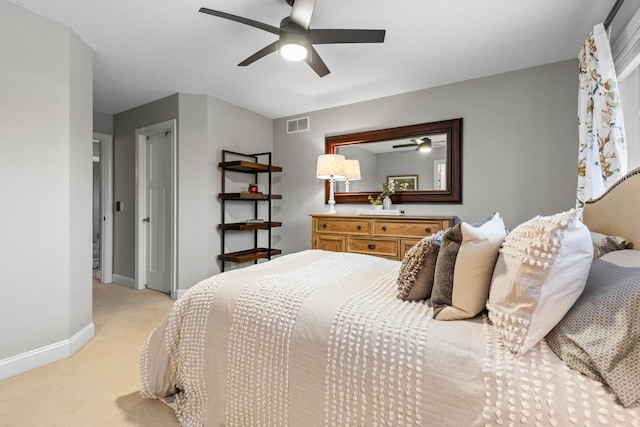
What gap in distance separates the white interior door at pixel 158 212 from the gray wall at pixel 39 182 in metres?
1.33

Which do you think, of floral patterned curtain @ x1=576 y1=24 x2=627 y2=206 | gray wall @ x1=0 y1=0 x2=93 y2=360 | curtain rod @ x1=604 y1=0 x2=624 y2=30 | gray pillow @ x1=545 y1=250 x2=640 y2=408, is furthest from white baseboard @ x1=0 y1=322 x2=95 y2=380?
curtain rod @ x1=604 y1=0 x2=624 y2=30

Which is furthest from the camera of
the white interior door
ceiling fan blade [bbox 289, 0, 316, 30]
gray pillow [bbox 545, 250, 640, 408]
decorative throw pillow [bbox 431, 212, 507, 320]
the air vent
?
the air vent

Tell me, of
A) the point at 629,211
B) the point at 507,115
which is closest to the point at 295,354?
the point at 629,211

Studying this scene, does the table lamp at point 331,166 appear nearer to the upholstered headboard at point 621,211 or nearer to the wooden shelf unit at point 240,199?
the wooden shelf unit at point 240,199

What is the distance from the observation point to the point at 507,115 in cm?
289

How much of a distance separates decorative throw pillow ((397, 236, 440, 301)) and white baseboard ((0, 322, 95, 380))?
251cm

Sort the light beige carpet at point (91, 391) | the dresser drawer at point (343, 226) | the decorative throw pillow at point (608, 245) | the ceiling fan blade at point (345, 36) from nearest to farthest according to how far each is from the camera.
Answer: the decorative throw pillow at point (608, 245) < the light beige carpet at point (91, 391) < the ceiling fan blade at point (345, 36) < the dresser drawer at point (343, 226)

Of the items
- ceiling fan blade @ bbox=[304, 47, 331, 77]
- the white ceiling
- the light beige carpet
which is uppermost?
the white ceiling

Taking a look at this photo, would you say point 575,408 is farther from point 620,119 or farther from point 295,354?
point 620,119

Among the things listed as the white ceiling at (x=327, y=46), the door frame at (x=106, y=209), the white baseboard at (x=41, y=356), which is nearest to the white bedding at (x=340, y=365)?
the white baseboard at (x=41, y=356)

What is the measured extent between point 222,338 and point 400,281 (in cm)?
83

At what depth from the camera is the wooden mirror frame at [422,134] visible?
3131mm

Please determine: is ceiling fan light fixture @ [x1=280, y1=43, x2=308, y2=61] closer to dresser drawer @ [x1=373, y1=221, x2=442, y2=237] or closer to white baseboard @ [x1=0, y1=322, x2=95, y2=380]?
dresser drawer @ [x1=373, y1=221, x2=442, y2=237]

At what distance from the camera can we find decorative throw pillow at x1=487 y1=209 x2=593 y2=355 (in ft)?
2.77
